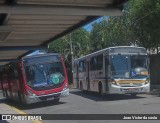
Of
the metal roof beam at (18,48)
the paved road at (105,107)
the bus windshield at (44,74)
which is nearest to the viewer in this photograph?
the metal roof beam at (18,48)

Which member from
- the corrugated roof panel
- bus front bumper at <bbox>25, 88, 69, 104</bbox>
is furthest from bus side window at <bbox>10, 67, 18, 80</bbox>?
the corrugated roof panel

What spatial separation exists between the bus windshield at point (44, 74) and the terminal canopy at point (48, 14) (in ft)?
32.7

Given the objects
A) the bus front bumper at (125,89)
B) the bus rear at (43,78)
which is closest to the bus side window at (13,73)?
the bus rear at (43,78)

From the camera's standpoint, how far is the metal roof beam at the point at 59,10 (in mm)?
6328

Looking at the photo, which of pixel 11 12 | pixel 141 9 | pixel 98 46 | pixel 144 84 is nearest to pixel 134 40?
pixel 141 9

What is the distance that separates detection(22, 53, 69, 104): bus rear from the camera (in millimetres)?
19703

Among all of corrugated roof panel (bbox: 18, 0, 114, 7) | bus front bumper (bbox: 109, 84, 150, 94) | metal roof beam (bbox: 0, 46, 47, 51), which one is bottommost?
bus front bumper (bbox: 109, 84, 150, 94)

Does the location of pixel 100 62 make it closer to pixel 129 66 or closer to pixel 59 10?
pixel 129 66

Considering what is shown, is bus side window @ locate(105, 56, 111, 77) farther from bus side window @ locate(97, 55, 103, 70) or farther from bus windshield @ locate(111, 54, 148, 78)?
bus side window @ locate(97, 55, 103, 70)

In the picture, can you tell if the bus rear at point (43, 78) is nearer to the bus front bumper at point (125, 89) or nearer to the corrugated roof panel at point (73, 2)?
the bus front bumper at point (125, 89)

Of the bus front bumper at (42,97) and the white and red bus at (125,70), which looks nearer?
the bus front bumper at (42,97)

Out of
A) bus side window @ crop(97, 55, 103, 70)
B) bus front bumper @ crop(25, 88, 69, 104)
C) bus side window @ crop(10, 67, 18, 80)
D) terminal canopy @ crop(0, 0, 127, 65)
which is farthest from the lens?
bus side window @ crop(97, 55, 103, 70)

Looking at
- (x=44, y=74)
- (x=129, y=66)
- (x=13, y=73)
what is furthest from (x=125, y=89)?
(x=13, y=73)

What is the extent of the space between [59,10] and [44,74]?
13319 mm
